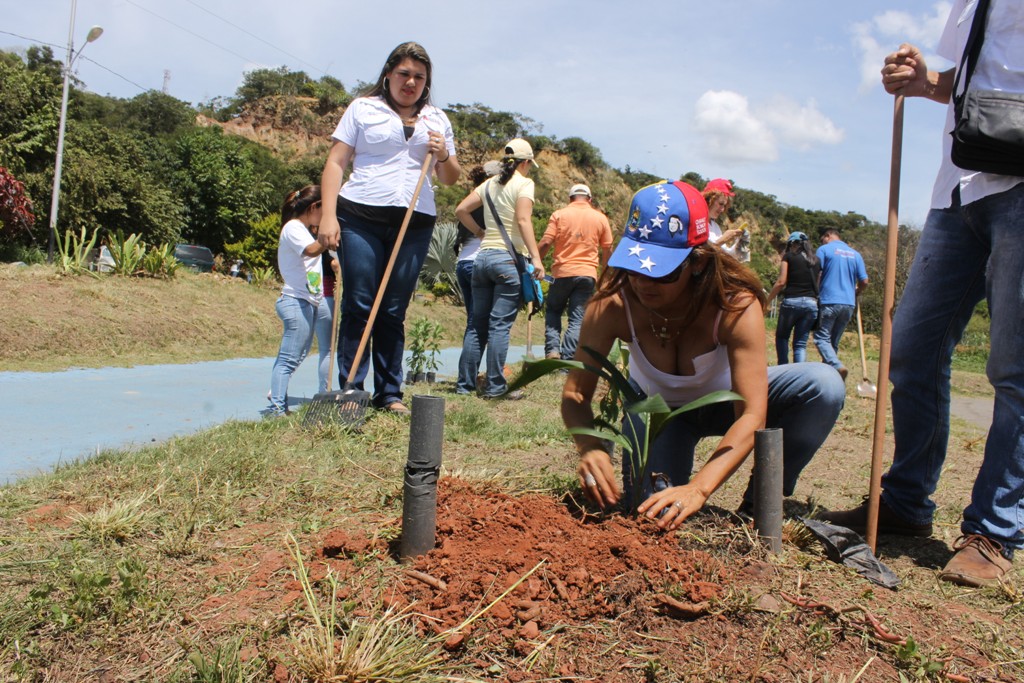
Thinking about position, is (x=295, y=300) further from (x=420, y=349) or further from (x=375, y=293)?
(x=420, y=349)

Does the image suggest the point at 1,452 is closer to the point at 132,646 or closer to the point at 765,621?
the point at 132,646

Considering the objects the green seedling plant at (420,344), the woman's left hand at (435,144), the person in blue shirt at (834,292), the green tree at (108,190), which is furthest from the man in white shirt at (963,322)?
the green tree at (108,190)

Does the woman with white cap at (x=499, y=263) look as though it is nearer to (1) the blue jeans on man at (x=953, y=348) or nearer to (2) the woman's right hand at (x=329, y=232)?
(2) the woman's right hand at (x=329, y=232)

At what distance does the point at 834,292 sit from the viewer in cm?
839

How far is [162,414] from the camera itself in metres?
4.85

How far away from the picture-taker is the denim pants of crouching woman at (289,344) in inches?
195

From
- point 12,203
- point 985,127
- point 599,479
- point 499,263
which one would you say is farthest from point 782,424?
point 12,203

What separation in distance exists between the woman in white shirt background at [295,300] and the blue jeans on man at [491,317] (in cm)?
121

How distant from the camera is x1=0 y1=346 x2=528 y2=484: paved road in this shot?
12.4 ft

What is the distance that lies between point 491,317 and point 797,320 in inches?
170

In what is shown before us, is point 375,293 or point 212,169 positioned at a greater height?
point 212,169

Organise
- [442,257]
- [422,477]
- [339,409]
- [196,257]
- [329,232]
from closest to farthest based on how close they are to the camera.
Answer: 1. [422,477]
2. [339,409]
3. [329,232]
4. [442,257]
5. [196,257]

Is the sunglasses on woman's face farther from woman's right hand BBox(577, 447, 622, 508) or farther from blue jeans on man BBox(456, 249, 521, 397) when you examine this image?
blue jeans on man BBox(456, 249, 521, 397)

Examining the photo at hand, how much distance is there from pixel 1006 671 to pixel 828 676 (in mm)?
465
